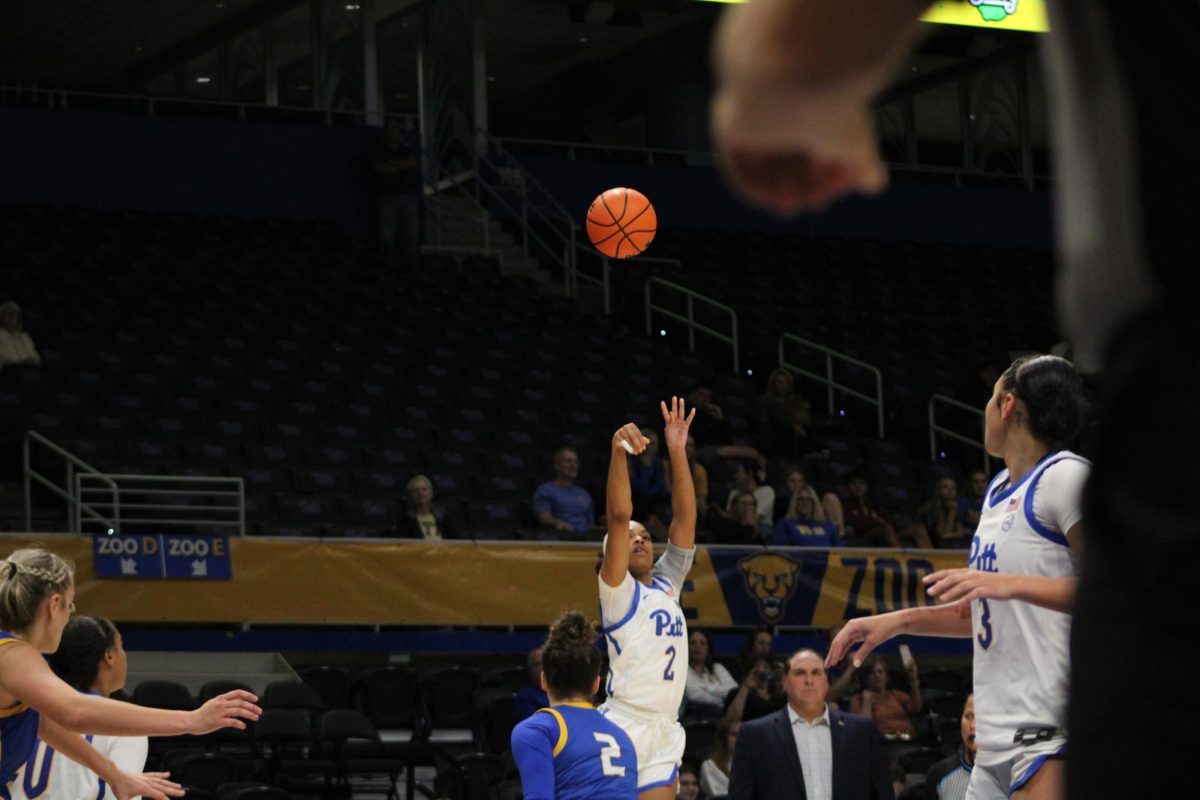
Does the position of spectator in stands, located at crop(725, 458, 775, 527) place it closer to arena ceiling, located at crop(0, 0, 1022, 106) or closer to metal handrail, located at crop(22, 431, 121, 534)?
metal handrail, located at crop(22, 431, 121, 534)

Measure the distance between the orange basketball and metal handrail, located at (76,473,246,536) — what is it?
331 cm

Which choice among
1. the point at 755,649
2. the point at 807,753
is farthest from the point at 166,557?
the point at 807,753

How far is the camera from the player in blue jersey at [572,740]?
21.1 feet

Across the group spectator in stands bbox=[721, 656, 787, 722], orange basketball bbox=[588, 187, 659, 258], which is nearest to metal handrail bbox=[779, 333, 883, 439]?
orange basketball bbox=[588, 187, 659, 258]

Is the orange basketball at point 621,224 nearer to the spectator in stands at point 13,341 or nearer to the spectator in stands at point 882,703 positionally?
the spectator in stands at point 882,703

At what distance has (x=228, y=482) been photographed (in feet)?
46.6

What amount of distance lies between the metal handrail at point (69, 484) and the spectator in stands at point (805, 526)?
17.5ft

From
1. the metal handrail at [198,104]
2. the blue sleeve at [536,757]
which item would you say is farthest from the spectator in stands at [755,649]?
the metal handrail at [198,104]

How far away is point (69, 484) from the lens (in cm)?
1373

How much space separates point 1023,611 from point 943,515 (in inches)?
453

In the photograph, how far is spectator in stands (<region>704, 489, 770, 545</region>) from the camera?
48.0 feet

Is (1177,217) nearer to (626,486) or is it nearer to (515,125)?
(626,486)

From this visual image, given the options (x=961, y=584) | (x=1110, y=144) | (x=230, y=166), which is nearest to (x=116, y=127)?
(x=230, y=166)

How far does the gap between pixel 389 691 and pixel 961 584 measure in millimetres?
9408
